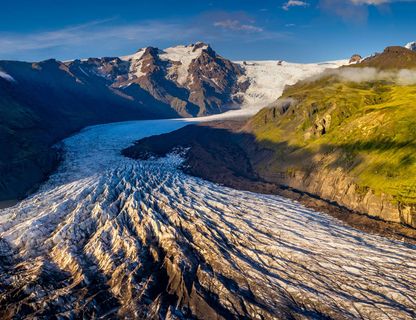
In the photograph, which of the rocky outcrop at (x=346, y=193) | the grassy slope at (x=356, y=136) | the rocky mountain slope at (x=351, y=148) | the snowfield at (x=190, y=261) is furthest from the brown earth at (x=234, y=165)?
the grassy slope at (x=356, y=136)

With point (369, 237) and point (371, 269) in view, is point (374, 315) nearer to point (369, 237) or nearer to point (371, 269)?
point (371, 269)

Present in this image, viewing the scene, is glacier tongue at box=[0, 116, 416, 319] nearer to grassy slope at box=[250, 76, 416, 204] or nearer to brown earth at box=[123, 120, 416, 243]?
brown earth at box=[123, 120, 416, 243]

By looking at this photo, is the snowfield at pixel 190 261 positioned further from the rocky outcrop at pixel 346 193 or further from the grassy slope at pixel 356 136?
the grassy slope at pixel 356 136

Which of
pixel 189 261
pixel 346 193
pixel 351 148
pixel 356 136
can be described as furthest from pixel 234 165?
pixel 189 261

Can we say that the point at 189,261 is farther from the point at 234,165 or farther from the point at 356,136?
the point at 234,165

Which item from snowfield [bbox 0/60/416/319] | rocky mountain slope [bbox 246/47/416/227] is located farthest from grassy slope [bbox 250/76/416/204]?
snowfield [bbox 0/60/416/319]

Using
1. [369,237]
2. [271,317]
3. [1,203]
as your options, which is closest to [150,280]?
[271,317]
